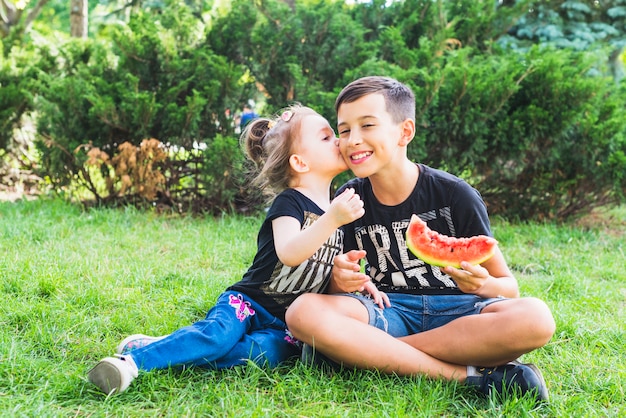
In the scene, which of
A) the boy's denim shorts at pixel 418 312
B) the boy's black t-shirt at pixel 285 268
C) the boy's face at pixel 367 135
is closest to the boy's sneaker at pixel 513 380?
the boy's denim shorts at pixel 418 312

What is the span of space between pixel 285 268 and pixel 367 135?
0.71m

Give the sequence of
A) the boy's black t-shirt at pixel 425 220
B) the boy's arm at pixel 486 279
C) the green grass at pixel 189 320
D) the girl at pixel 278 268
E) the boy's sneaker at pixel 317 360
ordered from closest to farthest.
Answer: the green grass at pixel 189 320 < the boy's arm at pixel 486 279 < the girl at pixel 278 268 < the boy's sneaker at pixel 317 360 < the boy's black t-shirt at pixel 425 220

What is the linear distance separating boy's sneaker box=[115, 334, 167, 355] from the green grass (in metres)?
0.14

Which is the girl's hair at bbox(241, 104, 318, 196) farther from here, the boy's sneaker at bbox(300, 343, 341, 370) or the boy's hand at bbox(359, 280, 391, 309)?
the boy's sneaker at bbox(300, 343, 341, 370)

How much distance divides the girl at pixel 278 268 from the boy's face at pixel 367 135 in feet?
0.47

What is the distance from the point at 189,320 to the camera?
3305 millimetres

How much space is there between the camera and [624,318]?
355 centimetres

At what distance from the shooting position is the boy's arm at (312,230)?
2469mm

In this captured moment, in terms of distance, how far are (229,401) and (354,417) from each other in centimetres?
48

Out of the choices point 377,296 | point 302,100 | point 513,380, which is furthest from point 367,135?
point 302,100

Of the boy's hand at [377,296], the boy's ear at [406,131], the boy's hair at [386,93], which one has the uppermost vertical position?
the boy's hair at [386,93]

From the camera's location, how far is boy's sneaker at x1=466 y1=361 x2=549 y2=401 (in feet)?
7.97

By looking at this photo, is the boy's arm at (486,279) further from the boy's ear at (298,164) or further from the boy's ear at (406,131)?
the boy's ear at (298,164)

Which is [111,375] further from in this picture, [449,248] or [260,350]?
[449,248]
